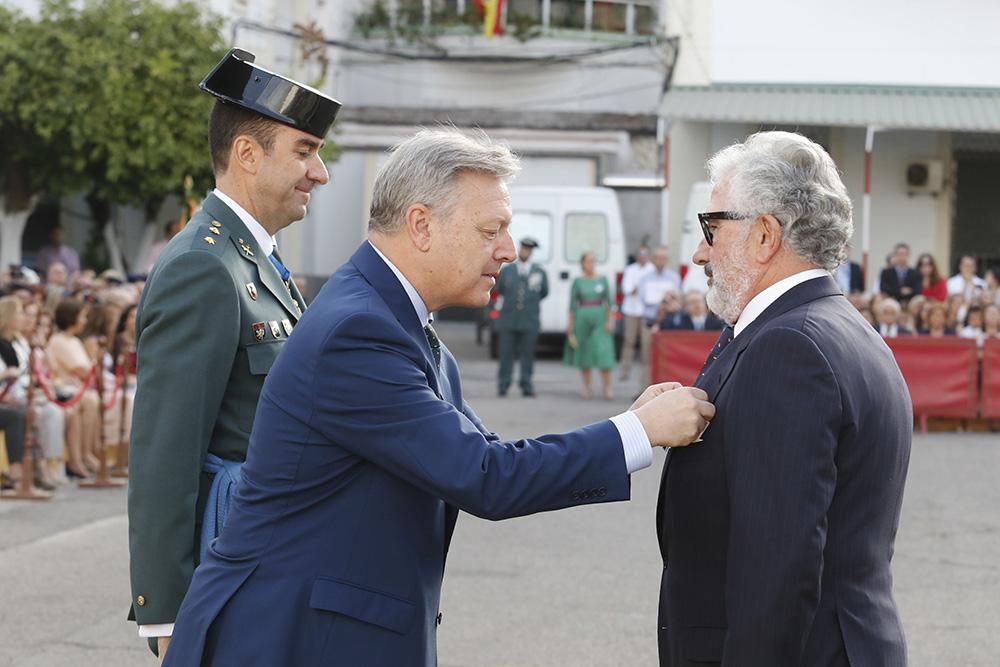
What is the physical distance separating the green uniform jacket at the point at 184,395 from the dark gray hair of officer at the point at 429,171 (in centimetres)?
67

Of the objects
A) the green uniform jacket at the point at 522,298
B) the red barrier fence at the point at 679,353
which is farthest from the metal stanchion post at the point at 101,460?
the green uniform jacket at the point at 522,298

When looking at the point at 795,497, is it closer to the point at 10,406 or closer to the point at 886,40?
the point at 10,406

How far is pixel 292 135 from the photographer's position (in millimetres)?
3756

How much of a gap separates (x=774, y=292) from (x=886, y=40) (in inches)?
864

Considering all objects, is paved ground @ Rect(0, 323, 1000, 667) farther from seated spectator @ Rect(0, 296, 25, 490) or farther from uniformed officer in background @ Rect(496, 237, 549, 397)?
uniformed officer in background @ Rect(496, 237, 549, 397)

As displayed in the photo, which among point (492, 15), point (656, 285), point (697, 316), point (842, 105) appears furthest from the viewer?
point (492, 15)

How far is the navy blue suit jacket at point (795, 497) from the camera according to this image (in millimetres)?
2828

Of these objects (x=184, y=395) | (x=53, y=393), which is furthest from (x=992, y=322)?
(x=184, y=395)

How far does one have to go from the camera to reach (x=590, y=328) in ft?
60.9

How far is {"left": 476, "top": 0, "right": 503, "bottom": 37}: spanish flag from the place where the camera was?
3084 cm

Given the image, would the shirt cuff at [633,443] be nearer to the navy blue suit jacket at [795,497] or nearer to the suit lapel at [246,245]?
the navy blue suit jacket at [795,497]

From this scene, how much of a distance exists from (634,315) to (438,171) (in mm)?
17405

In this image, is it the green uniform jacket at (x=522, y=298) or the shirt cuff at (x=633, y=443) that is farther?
the green uniform jacket at (x=522, y=298)

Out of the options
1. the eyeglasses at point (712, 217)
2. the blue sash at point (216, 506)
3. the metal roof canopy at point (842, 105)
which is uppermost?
the metal roof canopy at point (842, 105)
